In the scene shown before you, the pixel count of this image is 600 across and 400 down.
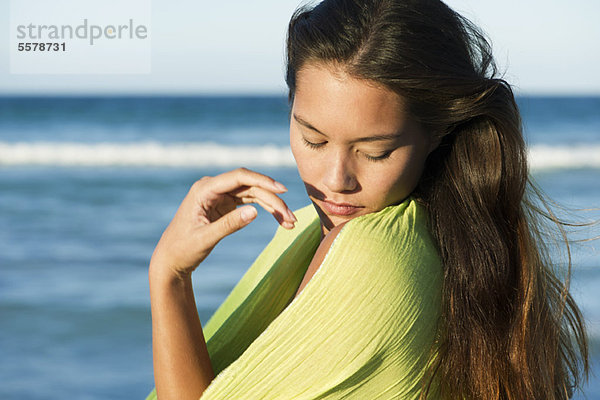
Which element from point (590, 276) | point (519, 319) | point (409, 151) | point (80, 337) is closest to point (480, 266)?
point (519, 319)

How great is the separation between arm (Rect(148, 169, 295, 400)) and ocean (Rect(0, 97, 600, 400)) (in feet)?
3.84

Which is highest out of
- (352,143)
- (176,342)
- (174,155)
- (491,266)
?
(174,155)

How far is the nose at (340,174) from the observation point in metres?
1.84

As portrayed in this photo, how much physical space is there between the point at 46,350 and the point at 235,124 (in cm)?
1653

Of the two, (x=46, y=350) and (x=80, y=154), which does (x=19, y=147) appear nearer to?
(x=80, y=154)

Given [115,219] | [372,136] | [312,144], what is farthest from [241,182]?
[115,219]

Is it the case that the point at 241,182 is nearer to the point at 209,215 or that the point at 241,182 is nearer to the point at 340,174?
the point at 209,215

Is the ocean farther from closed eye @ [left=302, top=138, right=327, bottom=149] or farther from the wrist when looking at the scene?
the wrist

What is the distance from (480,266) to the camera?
1.83m

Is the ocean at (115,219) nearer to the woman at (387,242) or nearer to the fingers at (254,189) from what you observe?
the woman at (387,242)

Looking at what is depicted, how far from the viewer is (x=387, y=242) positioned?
1.67m

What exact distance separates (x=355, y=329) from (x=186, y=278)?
0.49 m

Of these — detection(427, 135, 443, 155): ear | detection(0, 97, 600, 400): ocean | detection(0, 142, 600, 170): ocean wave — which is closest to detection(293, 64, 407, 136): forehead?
detection(427, 135, 443, 155): ear

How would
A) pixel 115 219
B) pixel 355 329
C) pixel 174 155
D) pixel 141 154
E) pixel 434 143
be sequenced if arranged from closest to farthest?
pixel 355 329
pixel 434 143
pixel 115 219
pixel 174 155
pixel 141 154
